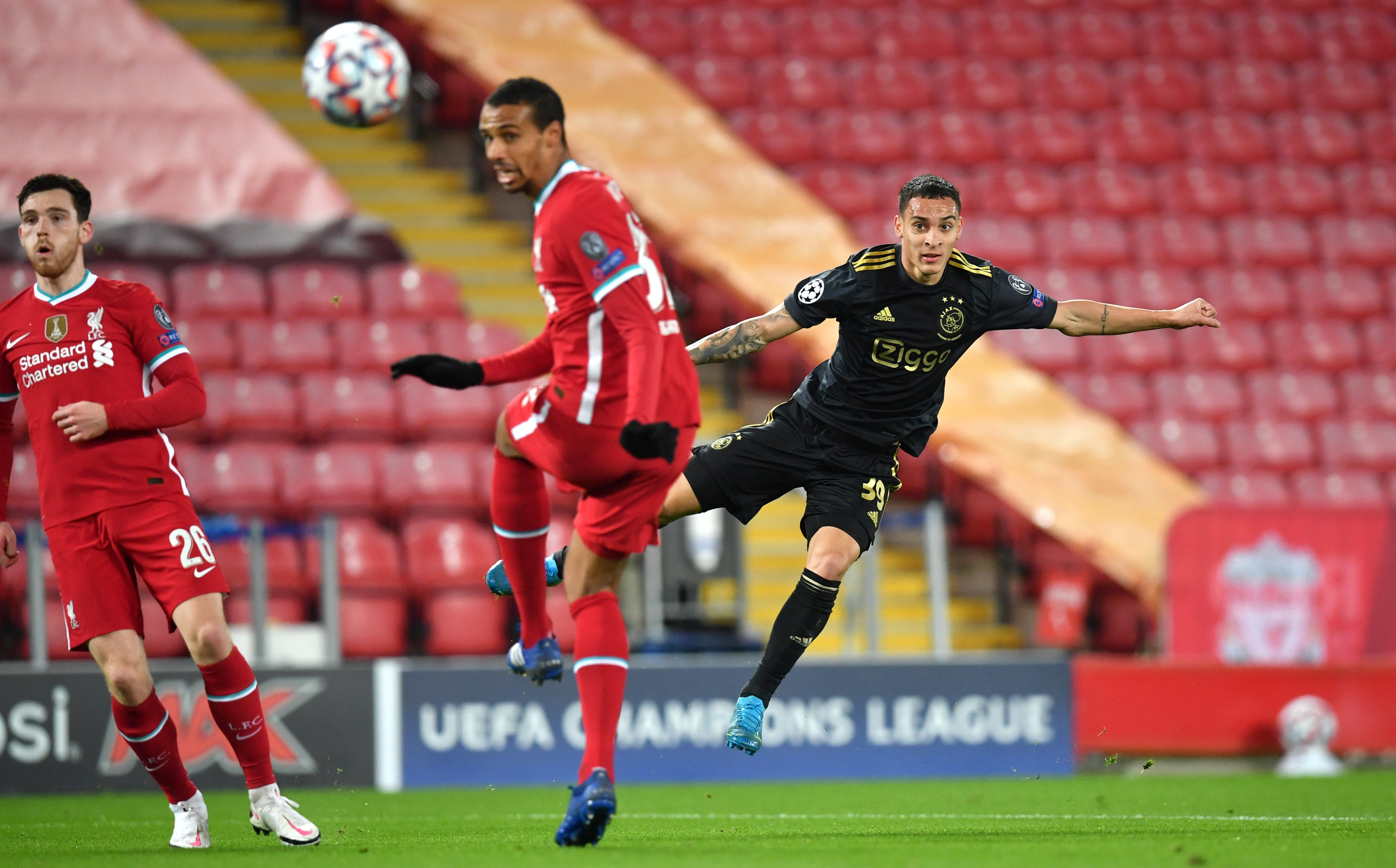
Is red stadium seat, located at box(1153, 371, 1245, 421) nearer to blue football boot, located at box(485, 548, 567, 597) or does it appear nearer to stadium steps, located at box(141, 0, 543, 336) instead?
stadium steps, located at box(141, 0, 543, 336)

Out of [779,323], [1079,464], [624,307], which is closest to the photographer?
[624,307]

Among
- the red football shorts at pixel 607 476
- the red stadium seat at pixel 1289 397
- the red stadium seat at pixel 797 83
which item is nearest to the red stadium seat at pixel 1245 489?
the red stadium seat at pixel 1289 397

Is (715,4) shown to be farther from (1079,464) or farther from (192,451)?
(192,451)

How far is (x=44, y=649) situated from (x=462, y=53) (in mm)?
6586

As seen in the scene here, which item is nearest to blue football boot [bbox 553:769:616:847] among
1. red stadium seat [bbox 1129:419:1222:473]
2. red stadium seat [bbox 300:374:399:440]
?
red stadium seat [bbox 300:374:399:440]

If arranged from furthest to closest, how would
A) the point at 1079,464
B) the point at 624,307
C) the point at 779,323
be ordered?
the point at 1079,464
the point at 779,323
the point at 624,307

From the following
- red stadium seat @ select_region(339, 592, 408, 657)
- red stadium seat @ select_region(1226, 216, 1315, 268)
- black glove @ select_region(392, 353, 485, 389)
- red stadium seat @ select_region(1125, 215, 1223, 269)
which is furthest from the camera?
red stadium seat @ select_region(1226, 216, 1315, 268)

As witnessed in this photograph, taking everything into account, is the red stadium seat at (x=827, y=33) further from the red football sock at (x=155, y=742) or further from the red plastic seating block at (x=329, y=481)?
the red football sock at (x=155, y=742)

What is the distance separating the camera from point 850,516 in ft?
19.4

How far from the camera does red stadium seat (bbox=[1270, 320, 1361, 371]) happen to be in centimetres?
1402

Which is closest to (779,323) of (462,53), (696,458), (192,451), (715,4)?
(696,458)

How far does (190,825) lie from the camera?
5.21 metres

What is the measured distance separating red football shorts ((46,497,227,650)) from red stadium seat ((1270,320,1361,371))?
11096 mm

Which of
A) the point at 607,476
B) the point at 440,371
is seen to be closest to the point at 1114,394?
the point at 607,476
